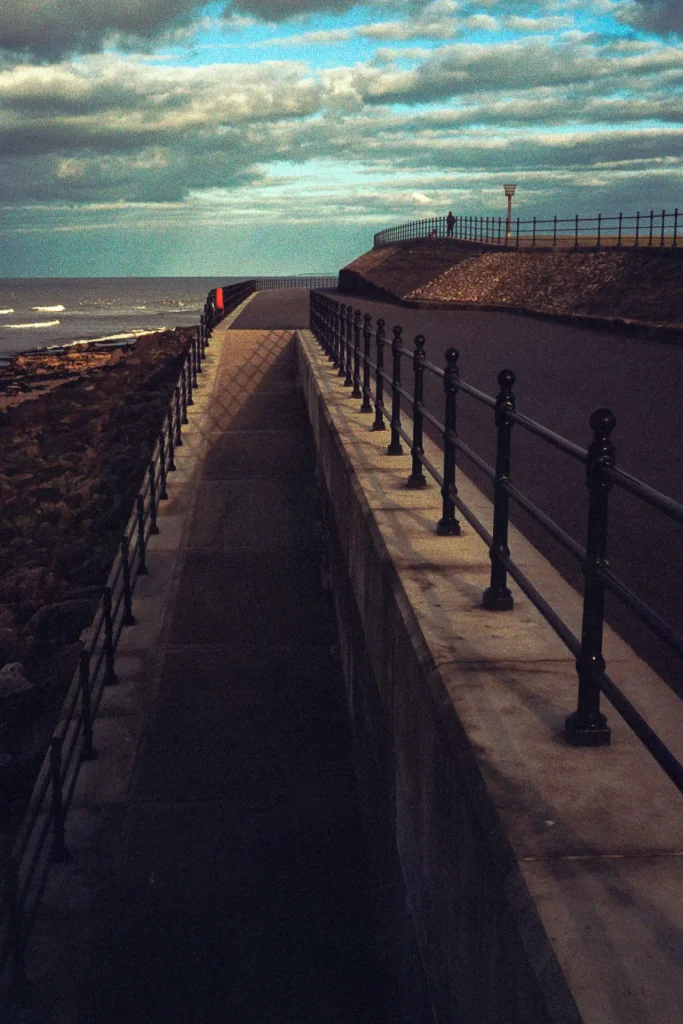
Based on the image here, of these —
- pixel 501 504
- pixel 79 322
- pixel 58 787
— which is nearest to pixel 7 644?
pixel 58 787

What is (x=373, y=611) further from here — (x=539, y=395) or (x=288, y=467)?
(x=288, y=467)

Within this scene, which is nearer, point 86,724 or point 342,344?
Answer: point 86,724

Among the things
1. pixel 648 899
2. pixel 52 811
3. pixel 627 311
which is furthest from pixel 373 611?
pixel 627 311

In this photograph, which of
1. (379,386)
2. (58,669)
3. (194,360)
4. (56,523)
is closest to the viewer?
(379,386)

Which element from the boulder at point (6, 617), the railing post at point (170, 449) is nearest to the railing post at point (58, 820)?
the boulder at point (6, 617)

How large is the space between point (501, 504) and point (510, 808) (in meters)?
1.89

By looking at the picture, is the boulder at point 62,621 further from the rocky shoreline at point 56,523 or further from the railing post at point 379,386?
the railing post at point 379,386

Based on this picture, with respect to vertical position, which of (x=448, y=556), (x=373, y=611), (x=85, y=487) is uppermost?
(x=448, y=556)

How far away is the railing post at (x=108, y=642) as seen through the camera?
787 cm

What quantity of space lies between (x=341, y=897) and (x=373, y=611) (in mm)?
1646

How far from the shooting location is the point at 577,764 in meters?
3.30

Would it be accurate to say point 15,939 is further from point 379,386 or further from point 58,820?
point 379,386

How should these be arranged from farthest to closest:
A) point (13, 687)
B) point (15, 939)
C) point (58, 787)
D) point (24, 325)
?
point (24, 325) → point (13, 687) → point (58, 787) → point (15, 939)

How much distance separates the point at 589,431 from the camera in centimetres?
1033
